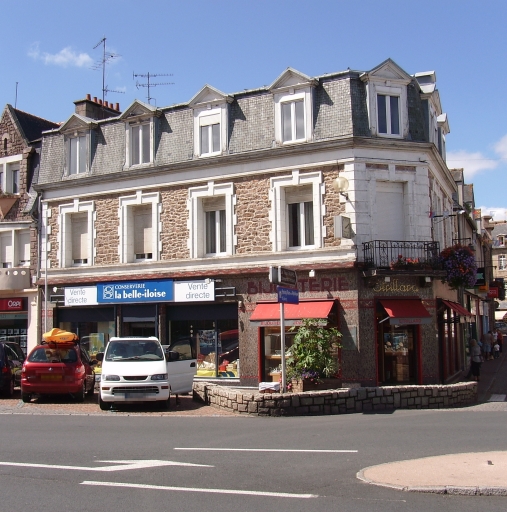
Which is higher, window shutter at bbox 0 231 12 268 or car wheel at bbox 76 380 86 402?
window shutter at bbox 0 231 12 268

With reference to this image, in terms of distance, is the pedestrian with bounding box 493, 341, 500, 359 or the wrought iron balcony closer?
the wrought iron balcony

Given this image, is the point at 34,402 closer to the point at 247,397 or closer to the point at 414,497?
the point at 247,397

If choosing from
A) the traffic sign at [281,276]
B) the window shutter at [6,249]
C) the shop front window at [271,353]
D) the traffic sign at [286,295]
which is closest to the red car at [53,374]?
the shop front window at [271,353]

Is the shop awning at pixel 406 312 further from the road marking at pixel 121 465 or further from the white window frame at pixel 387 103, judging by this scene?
the road marking at pixel 121 465

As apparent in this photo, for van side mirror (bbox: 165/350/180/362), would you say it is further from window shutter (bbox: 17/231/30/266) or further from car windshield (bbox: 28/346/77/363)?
window shutter (bbox: 17/231/30/266)

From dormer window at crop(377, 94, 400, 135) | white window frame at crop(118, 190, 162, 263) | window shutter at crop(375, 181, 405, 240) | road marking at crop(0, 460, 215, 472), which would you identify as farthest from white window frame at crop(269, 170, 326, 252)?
road marking at crop(0, 460, 215, 472)

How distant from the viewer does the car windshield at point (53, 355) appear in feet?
56.9

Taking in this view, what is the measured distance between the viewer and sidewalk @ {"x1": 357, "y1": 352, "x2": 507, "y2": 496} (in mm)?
7027

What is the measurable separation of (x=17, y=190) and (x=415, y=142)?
1610 centimetres

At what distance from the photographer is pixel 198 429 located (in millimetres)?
12375

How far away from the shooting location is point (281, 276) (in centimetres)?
1498

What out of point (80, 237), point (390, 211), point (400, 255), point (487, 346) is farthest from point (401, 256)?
point (487, 346)

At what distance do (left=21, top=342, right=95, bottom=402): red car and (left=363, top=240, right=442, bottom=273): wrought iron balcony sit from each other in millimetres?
8519

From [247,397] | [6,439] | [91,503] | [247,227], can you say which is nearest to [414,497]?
[91,503]
